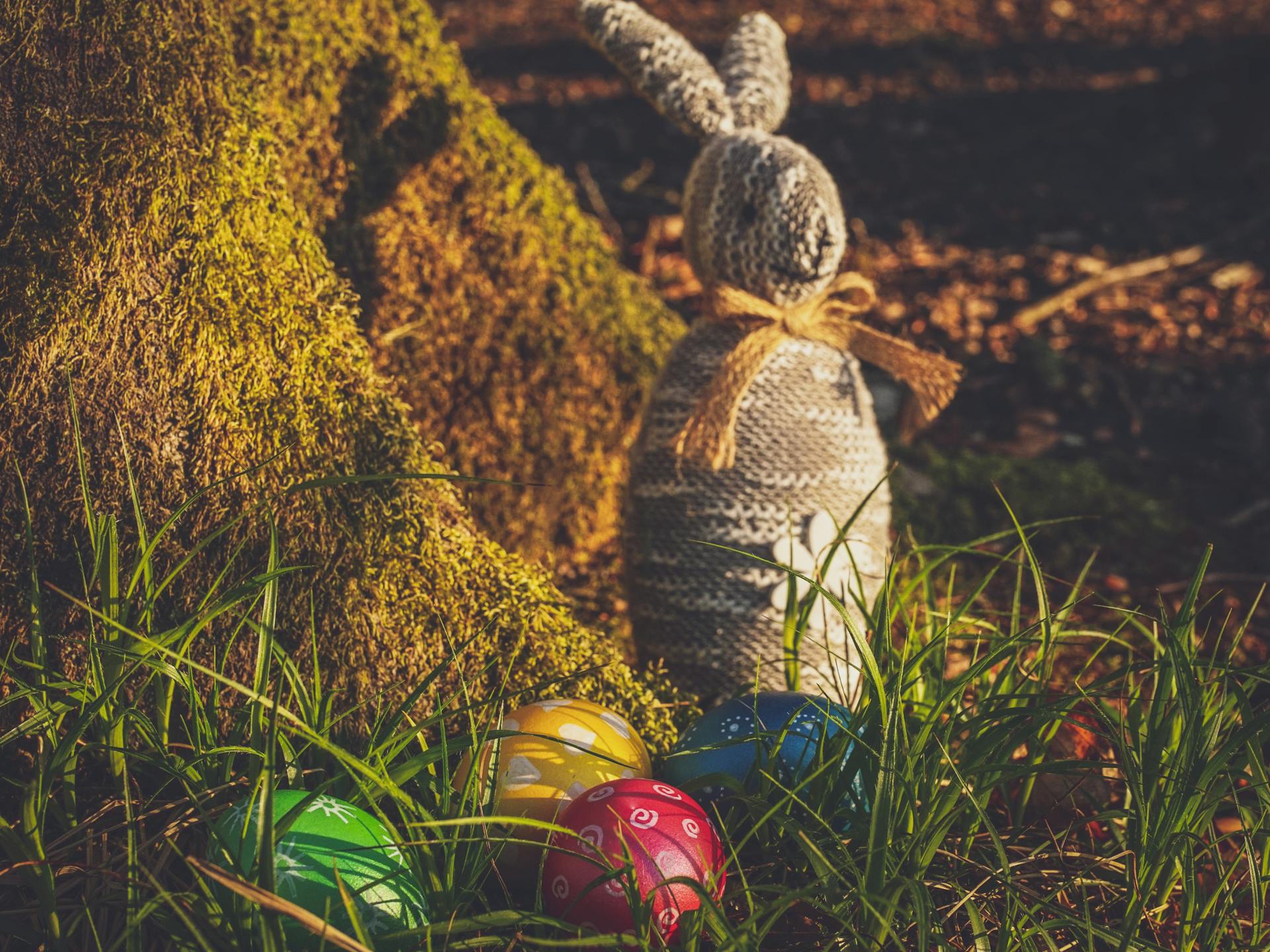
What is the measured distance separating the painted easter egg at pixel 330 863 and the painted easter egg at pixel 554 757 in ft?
0.62

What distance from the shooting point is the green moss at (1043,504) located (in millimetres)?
3229

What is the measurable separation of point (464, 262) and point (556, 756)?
62.5 inches

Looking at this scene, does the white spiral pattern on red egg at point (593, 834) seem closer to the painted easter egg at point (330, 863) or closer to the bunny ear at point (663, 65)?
the painted easter egg at point (330, 863)

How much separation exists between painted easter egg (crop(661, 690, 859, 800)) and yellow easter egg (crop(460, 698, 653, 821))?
8 centimetres

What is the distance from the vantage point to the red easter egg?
1406 mm

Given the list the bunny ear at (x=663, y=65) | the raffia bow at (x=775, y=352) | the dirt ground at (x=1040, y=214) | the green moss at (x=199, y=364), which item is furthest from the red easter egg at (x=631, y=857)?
the bunny ear at (x=663, y=65)

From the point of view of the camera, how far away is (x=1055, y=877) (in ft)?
5.41

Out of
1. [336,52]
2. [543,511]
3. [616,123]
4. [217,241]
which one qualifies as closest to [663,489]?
[543,511]

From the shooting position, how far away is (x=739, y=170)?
2258 mm

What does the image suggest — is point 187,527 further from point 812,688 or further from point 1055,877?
point 1055,877

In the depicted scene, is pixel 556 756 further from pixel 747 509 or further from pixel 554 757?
pixel 747 509

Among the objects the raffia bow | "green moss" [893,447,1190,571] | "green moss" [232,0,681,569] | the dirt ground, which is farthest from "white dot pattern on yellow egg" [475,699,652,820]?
"green moss" [893,447,1190,571]

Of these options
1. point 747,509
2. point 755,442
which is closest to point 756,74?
point 755,442

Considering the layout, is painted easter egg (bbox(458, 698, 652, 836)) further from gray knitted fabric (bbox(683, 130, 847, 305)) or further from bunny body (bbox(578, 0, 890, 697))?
gray knitted fabric (bbox(683, 130, 847, 305))
